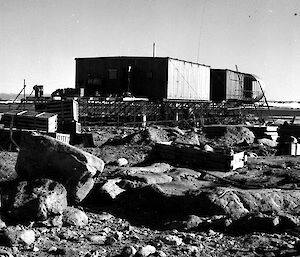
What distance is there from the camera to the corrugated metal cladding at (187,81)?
102 feet

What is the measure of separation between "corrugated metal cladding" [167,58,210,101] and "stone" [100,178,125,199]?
67.0ft

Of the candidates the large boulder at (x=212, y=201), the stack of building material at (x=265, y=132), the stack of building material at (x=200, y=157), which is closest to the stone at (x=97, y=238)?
the large boulder at (x=212, y=201)

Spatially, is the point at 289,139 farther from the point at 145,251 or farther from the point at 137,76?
the point at 145,251

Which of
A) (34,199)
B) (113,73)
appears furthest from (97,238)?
(113,73)

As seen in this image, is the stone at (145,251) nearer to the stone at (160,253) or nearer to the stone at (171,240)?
the stone at (160,253)

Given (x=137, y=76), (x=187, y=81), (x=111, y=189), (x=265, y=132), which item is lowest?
(x=111, y=189)

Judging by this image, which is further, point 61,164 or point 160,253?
point 61,164

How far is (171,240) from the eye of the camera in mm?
8141

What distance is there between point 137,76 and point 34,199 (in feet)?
75.4

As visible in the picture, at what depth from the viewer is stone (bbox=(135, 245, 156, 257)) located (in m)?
7.47

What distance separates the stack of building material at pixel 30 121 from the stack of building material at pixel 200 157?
4.50 meters

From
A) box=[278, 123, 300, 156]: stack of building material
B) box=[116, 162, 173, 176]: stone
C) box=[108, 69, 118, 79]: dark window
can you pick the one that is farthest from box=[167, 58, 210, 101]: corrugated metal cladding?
box=[116, 162, 173, 176]: stone

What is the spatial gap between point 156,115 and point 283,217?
847 inches

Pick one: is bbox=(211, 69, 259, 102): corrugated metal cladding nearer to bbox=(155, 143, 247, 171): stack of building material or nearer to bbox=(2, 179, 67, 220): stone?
bbox=(155, 143, 247, 171): stack of building material
